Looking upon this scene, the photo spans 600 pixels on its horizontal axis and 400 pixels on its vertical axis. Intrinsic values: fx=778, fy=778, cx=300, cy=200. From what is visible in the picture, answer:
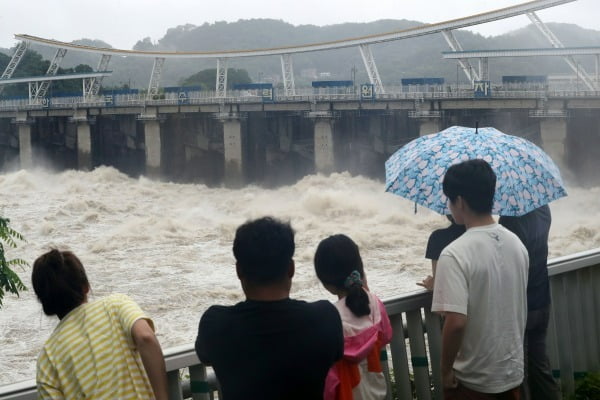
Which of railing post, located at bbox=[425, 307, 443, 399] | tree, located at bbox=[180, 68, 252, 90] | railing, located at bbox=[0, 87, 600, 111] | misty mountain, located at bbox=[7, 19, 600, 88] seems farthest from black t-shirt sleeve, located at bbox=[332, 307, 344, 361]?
tree, located at bbox=[180, 68, 252, 90]

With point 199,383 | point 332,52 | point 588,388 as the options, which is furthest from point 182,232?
point 332,52

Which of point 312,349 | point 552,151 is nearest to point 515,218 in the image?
point 312,349

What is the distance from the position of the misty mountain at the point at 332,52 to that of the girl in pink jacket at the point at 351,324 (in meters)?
50.5

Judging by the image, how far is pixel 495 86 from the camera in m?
25.5

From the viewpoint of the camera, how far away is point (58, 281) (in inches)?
86.8

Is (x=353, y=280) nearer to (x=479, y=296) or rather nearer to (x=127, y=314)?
(x=479, y=296)

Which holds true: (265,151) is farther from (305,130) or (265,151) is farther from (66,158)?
(66,158)

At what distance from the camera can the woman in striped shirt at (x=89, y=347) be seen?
2158 millimetres

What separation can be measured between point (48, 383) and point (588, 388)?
8.50 feet

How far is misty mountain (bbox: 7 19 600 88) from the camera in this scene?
63.4m

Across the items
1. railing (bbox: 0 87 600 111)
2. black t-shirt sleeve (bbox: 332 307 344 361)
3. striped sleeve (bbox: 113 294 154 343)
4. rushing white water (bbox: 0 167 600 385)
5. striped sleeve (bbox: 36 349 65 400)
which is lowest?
rushing white water (bbox: 0 167 600 385)

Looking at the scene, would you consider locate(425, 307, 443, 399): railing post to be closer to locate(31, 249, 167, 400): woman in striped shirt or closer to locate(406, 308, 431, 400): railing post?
locate(406, 308, 431, 400): railing post

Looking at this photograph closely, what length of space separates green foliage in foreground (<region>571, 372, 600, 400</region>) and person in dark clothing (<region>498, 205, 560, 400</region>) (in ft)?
1.58

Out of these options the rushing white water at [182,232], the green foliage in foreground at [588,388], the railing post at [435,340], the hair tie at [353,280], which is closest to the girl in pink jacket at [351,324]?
the hair tie at [353,280]
